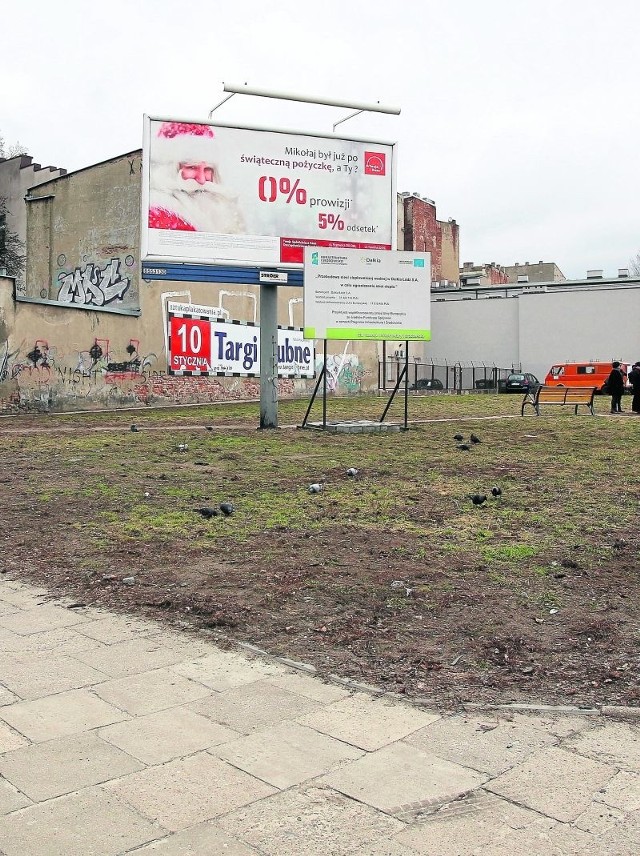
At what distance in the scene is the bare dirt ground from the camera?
4.36 metres

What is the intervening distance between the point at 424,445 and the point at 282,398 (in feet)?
63.3

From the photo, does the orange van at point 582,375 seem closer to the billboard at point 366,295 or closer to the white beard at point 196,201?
the billboard at point 366,295

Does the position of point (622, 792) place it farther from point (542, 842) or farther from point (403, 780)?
point (403, 780)

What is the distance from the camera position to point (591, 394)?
817 inches

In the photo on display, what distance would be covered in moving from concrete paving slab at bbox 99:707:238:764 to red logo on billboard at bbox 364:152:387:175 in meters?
15.9

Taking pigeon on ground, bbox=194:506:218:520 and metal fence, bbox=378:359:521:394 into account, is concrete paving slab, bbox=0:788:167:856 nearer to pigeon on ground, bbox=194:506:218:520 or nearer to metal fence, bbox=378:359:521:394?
pigeon on ground, bbox=194:506:218:520

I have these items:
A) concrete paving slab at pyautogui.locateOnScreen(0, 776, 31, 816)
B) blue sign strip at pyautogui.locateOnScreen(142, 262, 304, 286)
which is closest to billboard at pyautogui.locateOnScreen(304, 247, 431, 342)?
blue sign strip at pyautogui.locateOnScreen(142, 262, 304, 286)

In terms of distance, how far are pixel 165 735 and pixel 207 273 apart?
46.4ft

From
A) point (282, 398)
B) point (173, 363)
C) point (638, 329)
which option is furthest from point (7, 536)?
point (638, 329)

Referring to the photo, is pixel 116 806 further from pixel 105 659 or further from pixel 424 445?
pixel 424 445

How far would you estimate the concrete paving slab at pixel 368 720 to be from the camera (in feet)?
11.3

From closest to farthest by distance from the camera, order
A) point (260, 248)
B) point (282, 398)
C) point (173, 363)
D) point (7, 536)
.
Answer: point (7, 536) < point (260, 248) < point (173, 363) < point (282, 398)

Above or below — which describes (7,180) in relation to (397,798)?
above

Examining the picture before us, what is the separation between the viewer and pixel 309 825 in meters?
2.78
